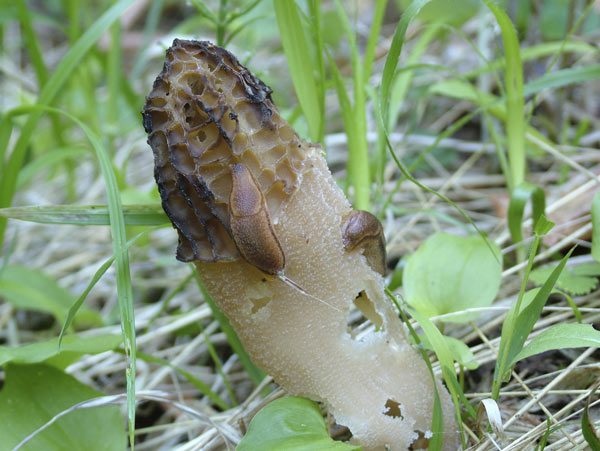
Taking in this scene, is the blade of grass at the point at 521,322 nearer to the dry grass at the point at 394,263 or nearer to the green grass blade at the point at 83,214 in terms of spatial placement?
the dry grass at the point at 394,263

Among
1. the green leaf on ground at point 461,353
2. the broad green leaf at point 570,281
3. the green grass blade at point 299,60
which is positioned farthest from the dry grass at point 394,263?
the green grass blade at point 299,60

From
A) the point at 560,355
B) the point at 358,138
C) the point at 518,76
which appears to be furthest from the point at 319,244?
the point at 518,76

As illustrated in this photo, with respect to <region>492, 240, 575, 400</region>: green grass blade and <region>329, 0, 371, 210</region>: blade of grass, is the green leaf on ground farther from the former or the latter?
<region>329, 0, 371, 210</region>: blade of grass

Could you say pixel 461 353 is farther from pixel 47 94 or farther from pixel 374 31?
pixel 47 94

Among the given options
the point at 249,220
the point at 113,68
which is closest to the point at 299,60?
the point at 249,220

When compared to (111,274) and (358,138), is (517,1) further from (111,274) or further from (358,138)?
(111,274)
